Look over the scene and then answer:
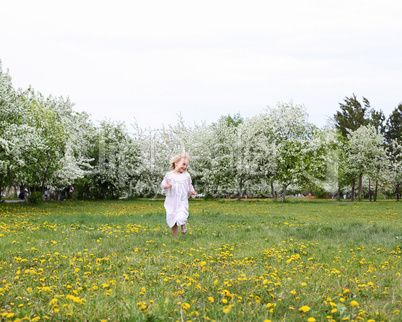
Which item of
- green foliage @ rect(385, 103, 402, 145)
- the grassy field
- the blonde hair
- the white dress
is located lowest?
the grassy field

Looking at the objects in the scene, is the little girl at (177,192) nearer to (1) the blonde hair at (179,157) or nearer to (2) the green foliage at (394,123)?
(1) the blonde hair at (179,157)

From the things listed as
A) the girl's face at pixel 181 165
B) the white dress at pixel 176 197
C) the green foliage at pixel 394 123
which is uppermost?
the green foliage at pixel 394 123

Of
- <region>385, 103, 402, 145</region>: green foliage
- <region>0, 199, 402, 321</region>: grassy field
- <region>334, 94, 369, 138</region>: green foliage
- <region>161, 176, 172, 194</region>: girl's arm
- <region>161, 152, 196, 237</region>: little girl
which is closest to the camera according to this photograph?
<region>0, 199, 402, 321</region>: grassy field

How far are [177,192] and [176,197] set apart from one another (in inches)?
5.9

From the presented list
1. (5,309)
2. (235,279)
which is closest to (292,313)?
(235,279)

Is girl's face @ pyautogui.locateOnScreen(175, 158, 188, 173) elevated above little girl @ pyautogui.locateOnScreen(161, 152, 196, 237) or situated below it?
Answer: above

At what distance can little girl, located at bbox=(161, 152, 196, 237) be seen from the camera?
10117 mm

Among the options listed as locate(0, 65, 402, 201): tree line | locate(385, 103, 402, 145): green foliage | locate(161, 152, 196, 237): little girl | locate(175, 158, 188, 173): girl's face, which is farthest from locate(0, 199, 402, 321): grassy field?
locate(385, 103, 402, 145): green foliage

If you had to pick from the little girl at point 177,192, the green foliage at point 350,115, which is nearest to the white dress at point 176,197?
the little girl at point 177,192

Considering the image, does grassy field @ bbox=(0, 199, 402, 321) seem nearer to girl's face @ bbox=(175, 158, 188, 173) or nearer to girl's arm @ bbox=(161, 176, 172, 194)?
girl's arm @ bbox=(161, 176, 172, 194)

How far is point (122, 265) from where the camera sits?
21.5 feet

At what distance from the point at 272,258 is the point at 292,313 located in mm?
3107

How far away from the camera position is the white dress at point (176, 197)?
33.3 feet

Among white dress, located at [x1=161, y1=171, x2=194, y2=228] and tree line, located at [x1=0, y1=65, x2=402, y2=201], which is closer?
white dress, located at [x1=161, y1=171, x2=194, y2=228]
